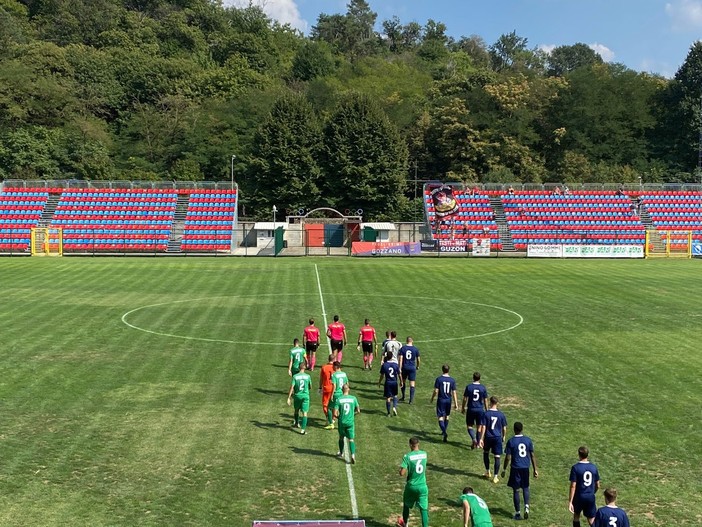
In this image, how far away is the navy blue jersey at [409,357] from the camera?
19.9m

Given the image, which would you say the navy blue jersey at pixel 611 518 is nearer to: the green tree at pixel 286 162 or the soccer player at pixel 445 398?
the soccer player at pixel 445 398

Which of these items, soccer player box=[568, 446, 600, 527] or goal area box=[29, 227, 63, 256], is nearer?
soccer player box=[568, 446, 600, 527]

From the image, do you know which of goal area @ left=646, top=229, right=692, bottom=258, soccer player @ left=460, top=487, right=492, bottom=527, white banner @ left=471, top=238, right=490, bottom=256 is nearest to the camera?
soccer player @ left=460, top=487, right=492, bottom=527

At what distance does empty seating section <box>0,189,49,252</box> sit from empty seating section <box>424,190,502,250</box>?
41555 mm

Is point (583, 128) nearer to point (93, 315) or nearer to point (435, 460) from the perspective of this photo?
point (93, 315)

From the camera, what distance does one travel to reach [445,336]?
94.6 feet

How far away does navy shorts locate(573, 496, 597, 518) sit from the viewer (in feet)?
39.7

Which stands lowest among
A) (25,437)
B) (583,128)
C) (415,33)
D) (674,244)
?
(25,437)

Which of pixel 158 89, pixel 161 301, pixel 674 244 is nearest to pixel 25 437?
pixel 161 301

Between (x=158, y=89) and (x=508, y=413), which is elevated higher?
(x=158, y=89)

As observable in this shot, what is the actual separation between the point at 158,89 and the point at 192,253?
5678 cm

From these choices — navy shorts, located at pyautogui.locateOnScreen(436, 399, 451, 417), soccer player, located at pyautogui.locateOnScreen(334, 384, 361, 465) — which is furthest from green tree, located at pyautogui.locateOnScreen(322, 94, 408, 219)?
soccer player, located at pyautogui.locateOnScreen(334, 384, 361, 465)

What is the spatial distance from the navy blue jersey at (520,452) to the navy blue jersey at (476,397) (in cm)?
289

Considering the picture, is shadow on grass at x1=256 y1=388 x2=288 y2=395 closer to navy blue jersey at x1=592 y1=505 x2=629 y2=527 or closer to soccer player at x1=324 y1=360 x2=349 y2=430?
soccer player at x1=324 y1=360 x2=349 y2=430
